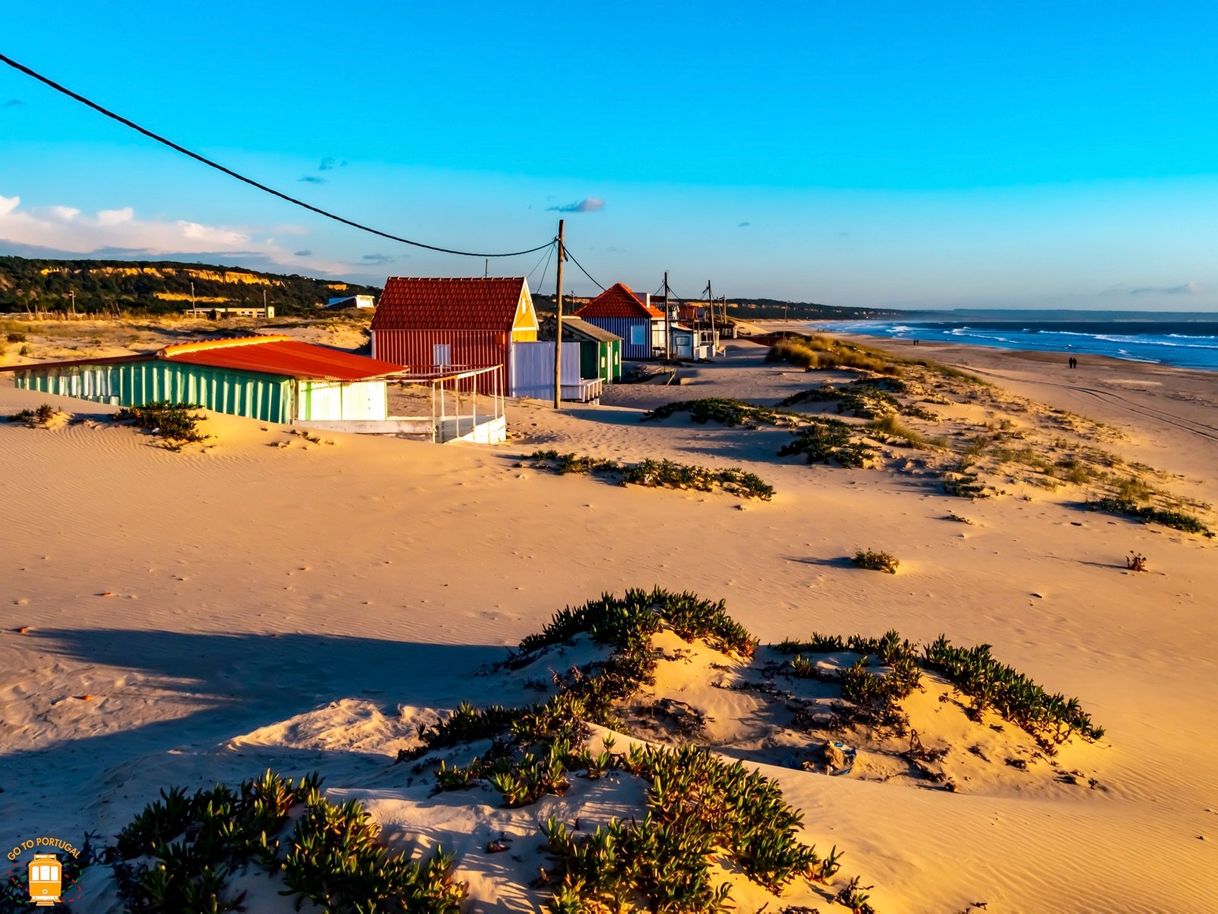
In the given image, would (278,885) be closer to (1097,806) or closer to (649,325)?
(1097,806)

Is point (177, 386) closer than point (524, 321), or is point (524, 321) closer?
point (177, 386)

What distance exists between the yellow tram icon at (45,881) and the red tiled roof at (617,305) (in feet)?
168

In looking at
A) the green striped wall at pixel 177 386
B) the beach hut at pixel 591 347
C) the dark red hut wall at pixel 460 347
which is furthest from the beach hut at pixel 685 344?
the green striped wall at pixel 177 386

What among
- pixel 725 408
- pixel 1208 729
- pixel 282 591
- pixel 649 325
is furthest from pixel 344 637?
pixel 649 325

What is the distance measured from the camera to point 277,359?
843 inches

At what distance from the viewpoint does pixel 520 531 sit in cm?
1341

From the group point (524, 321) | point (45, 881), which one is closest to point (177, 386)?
point (45, 881)

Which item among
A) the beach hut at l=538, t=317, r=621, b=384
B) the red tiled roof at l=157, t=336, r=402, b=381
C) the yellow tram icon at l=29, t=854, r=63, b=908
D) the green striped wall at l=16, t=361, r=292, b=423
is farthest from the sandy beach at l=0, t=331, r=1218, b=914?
the beach hut at l=538, t=317, r=621, b=384

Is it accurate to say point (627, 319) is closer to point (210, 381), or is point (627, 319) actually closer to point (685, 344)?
point (685, 344)

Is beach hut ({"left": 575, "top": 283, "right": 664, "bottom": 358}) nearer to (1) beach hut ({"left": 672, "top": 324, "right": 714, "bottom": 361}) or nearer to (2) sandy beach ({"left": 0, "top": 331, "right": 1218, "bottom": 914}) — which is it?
(1) beach hut ({"left": 672, "top": 324, "right": 714, "bottom": 361})

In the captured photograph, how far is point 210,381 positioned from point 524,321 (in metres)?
21.0

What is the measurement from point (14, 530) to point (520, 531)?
683cm

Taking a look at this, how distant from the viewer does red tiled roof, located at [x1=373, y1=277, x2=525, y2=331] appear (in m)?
36.3

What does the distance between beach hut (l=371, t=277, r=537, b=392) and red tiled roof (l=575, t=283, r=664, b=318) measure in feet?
53.7
